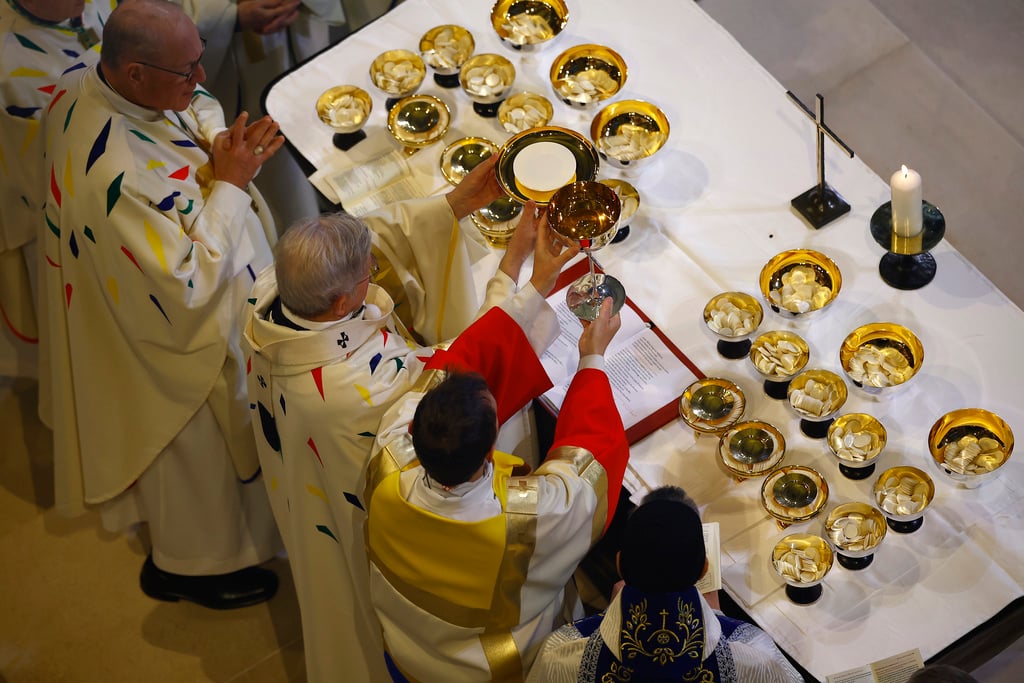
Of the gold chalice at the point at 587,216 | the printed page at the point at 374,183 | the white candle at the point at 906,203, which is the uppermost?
the white candle at the point at 906,203

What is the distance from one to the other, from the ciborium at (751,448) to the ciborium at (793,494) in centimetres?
4

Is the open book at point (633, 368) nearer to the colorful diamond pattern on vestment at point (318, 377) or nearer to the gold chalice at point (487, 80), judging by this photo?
the colorful diamond pattern on vestment at point (318, 377)

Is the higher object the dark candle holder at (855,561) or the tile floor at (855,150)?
the dark candle holder at (855,561)

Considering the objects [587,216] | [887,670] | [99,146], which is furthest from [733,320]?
[99,146]

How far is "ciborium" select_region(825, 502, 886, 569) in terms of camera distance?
8.82 ft

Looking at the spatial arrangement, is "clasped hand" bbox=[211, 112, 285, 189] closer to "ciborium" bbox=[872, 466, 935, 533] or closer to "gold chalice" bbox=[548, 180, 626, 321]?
"gold chalice" bbox=[548, 180, 626, 321]

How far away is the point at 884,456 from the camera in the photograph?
287 cm

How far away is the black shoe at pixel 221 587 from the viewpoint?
4109 millimetres

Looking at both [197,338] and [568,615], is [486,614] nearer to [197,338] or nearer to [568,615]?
[568,615]

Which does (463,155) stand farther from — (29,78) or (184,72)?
(29,78)

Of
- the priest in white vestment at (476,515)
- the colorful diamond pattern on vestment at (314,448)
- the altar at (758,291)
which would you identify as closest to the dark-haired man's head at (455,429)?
the priest in white vestment at (476,515)

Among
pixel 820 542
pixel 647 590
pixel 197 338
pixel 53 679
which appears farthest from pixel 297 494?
pixel 53 679

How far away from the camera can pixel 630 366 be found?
3.07 metres

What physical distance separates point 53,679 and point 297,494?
5.56ft
